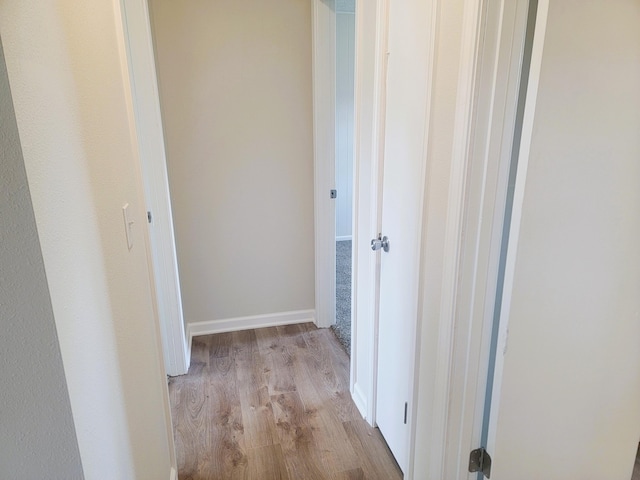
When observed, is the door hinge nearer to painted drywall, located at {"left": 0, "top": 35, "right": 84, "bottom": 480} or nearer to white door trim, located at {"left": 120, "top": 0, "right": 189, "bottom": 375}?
Answer: painted drywall, located at {"left": 0, "top": 35, "right": 84, "bottom": 480}

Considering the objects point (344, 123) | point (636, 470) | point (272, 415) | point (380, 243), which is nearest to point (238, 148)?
point (380, 243)

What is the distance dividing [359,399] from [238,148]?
5.49ft

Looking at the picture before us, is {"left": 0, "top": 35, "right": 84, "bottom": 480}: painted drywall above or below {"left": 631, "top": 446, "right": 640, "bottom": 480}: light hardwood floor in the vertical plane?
above

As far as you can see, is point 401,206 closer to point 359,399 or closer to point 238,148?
point 359,399

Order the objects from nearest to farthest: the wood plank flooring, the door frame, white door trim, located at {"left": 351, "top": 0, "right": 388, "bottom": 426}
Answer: the door frame < white door trim, located at {"left": 351, "top": 0, "right": 388, "bottom": 426} < the wood plank flooring

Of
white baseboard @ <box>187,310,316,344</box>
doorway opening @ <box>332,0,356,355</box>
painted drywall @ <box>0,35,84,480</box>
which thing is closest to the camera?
painted drywall @ <box>0,35,84,480</box>

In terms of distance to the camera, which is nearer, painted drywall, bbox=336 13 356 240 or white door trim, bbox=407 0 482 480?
white door trim, bbox=407 0 482 480

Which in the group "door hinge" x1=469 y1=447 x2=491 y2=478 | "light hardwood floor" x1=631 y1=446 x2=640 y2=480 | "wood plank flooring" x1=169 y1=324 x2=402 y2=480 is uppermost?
"door hinge" x1=469 y1=447 x2=491 y2=478

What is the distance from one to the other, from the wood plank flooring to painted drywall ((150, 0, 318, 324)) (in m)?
0.41

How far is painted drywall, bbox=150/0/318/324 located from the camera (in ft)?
7.86

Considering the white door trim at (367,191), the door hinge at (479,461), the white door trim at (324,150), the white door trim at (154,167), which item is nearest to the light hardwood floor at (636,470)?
the door hinge at (479,461)

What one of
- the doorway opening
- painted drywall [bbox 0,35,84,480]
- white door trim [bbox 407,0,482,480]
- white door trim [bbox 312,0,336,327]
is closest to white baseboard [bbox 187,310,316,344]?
white door trim [bbox 312,0,336,327]

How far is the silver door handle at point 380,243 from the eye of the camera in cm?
163

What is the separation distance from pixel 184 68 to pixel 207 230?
3.27 ft
